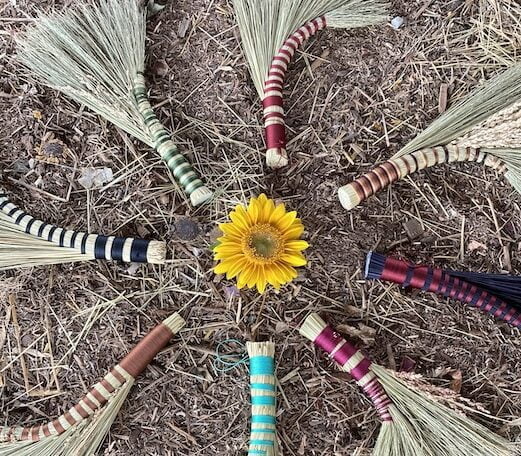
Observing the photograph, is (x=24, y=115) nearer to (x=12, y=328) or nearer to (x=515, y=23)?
(x=12, y=328)

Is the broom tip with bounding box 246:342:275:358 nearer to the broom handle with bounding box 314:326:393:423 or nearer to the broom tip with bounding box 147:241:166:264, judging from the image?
the broom handle with bounding box 314:326:393:423

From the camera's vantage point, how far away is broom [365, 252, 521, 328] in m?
A: 1.59

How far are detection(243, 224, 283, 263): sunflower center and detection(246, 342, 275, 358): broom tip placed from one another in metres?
0.23

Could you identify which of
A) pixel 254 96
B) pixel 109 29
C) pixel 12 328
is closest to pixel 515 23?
pixel 254 96

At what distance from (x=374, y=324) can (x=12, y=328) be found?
2.92ft

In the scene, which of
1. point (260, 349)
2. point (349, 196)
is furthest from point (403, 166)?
point (260, 349)

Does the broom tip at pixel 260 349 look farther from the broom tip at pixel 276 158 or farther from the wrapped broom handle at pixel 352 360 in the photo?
the broom tip at pixel 276 158

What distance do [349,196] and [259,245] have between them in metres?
0.29

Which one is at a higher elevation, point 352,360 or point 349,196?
point 349,196

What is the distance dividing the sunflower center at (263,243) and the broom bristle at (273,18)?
42 centimetres

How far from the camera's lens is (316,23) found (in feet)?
5.68

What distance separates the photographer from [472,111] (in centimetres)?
167

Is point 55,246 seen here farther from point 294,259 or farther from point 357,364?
point 357,364

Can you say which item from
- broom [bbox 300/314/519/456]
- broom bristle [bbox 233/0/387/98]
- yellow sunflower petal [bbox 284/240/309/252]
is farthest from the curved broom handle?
broom bristle [bbox 233/0/387/98]
